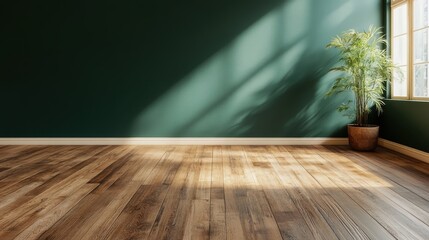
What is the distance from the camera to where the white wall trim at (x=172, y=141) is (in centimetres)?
543

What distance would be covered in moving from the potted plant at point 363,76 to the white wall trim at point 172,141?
571mm

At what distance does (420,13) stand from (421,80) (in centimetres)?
76

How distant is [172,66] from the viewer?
544 cm

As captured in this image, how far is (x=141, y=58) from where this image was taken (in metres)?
5.45

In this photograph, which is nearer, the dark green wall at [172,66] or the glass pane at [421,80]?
the glass pane at [421,80]

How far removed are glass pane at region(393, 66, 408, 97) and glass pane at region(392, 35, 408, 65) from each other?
120 mm

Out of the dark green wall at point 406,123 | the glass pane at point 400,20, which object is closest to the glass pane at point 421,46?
the glass pane at point 400,20

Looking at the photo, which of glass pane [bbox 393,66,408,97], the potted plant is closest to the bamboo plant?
the potted plant

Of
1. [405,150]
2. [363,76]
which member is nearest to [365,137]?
[405,150]

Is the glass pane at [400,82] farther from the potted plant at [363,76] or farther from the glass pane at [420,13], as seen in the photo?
the glass pane at [420,13]

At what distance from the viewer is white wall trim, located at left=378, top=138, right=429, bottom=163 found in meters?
4.16

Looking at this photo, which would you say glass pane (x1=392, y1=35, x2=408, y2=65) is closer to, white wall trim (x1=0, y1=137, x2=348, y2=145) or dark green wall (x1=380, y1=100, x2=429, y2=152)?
dark green wall (x1=380, y1=100, x2=429, y2=152)

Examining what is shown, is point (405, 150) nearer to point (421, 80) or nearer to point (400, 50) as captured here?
point (421, 80)

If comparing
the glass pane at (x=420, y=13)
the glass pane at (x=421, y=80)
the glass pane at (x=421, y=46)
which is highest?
the glass pane at (x=420, y=13)
